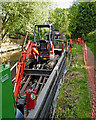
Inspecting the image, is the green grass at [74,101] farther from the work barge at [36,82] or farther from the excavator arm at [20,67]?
the excavator arm at [20,67]

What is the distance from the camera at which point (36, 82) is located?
505 centimetres

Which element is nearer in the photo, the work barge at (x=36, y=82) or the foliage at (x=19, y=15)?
the work barge at (x=36, y=82)

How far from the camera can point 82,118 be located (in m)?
3.18

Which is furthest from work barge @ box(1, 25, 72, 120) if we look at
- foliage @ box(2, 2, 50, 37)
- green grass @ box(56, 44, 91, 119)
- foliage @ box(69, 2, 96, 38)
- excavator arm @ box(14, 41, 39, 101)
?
foliage @ box(69, 2, 96, 38)

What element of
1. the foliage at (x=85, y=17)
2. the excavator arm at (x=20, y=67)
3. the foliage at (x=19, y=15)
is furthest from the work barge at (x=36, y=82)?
the foliage at (x=85, y=17)

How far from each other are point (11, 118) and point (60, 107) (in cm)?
213

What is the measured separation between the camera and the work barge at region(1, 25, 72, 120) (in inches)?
104

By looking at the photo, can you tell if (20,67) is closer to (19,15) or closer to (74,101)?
(74,101)

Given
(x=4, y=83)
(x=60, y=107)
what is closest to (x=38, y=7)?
(x=60, y=107)

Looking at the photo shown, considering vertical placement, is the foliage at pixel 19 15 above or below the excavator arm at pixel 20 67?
above

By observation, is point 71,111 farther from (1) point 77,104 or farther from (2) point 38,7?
(2) point 38,7

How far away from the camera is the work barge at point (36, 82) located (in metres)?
2.65

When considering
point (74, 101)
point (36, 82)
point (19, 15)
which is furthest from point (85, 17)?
point (74, 101)

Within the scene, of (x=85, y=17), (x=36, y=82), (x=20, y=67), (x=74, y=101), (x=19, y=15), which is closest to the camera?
(x=74, y=101)
